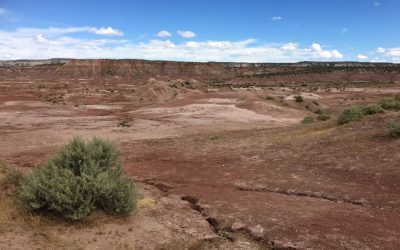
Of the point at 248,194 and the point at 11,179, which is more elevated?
the point at 11,179

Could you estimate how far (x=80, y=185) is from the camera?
934 cm

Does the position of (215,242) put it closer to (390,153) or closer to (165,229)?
(165,229)

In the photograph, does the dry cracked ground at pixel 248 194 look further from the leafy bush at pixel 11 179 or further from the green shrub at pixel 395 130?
the leafy bush at pixel 11 179

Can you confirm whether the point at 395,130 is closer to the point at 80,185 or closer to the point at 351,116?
the point at 351,116

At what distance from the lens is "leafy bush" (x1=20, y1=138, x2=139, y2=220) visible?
9.02m

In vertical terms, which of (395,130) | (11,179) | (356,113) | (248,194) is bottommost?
(248,194)

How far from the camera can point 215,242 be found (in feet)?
28.9

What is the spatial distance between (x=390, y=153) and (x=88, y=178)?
342 inches

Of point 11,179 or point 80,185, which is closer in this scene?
point 80,185

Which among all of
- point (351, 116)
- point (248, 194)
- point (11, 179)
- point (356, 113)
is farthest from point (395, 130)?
point (11, 179)

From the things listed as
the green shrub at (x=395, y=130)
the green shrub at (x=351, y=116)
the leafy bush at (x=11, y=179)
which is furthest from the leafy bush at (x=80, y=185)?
the green shrub at (x=351, y=116)

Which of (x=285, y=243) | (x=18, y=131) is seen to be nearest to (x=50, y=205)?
(x=285, y=243)

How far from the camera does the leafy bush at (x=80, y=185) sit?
9016mm

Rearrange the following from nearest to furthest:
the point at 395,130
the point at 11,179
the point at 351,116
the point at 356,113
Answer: the point at 11,179 < the point at 395,130 < the point at 351,116 < the point at 356,113
